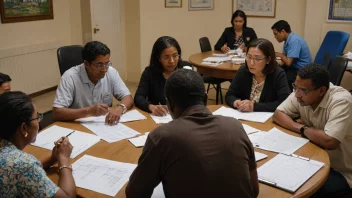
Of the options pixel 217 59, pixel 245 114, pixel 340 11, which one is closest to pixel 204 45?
pixel 217 59

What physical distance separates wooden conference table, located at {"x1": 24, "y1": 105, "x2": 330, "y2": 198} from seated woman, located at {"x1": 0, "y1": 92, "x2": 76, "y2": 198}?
0.56 feet

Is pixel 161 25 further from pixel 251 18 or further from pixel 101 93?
pixel 101 93

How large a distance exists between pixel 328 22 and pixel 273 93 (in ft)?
10.6

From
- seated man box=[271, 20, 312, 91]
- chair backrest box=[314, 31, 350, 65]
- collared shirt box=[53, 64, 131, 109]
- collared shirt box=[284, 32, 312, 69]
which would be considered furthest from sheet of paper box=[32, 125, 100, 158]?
chair backrest box=[314, 31, 350, 65]

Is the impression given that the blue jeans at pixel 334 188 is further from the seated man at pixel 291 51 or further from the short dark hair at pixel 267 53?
the seated man at pixel 291 51

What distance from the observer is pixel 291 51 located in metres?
4.39

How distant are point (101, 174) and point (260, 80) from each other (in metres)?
1.56

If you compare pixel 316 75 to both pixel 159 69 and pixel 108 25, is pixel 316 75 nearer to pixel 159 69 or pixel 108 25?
pixel 159 69

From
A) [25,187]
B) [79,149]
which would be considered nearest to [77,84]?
[79,149]

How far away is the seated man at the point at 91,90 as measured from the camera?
7.41ft

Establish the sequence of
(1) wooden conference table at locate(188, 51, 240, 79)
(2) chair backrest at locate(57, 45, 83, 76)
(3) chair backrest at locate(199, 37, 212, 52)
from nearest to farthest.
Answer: (2) chair backrest at locate(57, 45, 83, 76), (1) wooden conference table at locate(188, 51, 240, 79), (3) chair backrest at locate(199, 37, 212, 52)

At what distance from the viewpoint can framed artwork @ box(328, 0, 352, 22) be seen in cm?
509

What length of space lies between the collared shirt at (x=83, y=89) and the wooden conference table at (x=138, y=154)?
0.84 ft

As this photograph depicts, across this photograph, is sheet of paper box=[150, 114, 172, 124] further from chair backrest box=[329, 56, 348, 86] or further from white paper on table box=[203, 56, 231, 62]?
white paper on table box=[203, 56, 231, 62]
